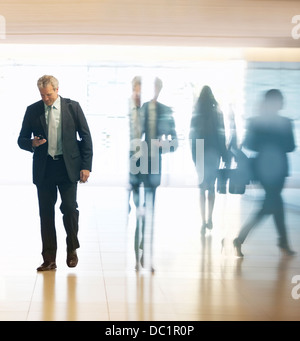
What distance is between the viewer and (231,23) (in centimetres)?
636

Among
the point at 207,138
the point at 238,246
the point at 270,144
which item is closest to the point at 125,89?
the point at 207,138

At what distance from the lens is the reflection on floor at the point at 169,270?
5945mm

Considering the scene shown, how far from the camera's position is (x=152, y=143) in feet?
22.0

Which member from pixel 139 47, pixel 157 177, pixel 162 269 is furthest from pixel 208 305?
pixel 139 47

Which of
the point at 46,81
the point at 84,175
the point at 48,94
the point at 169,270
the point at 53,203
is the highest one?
the point at 46,81

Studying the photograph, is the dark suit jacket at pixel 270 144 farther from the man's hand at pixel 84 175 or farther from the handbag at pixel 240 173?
the man's hand at pixel 84 175

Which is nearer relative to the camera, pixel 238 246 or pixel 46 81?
pixel 46 81

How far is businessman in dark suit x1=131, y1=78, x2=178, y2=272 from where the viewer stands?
6.70 m

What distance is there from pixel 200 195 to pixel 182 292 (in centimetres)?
86

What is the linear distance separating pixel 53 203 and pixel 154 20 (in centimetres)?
169

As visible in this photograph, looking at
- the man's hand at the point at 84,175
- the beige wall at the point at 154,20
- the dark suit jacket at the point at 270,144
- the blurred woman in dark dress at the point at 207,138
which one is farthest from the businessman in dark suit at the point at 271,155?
the man's hand at the point at 84,175

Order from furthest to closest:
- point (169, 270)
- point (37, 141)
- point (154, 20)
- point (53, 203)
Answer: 1. point (53, 203)
2. point (169, 270)
3. point (37, 141)
4. point (154, 20)

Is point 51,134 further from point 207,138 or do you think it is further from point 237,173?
point 237,173

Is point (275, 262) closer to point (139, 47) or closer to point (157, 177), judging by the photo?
point (157, 177)
